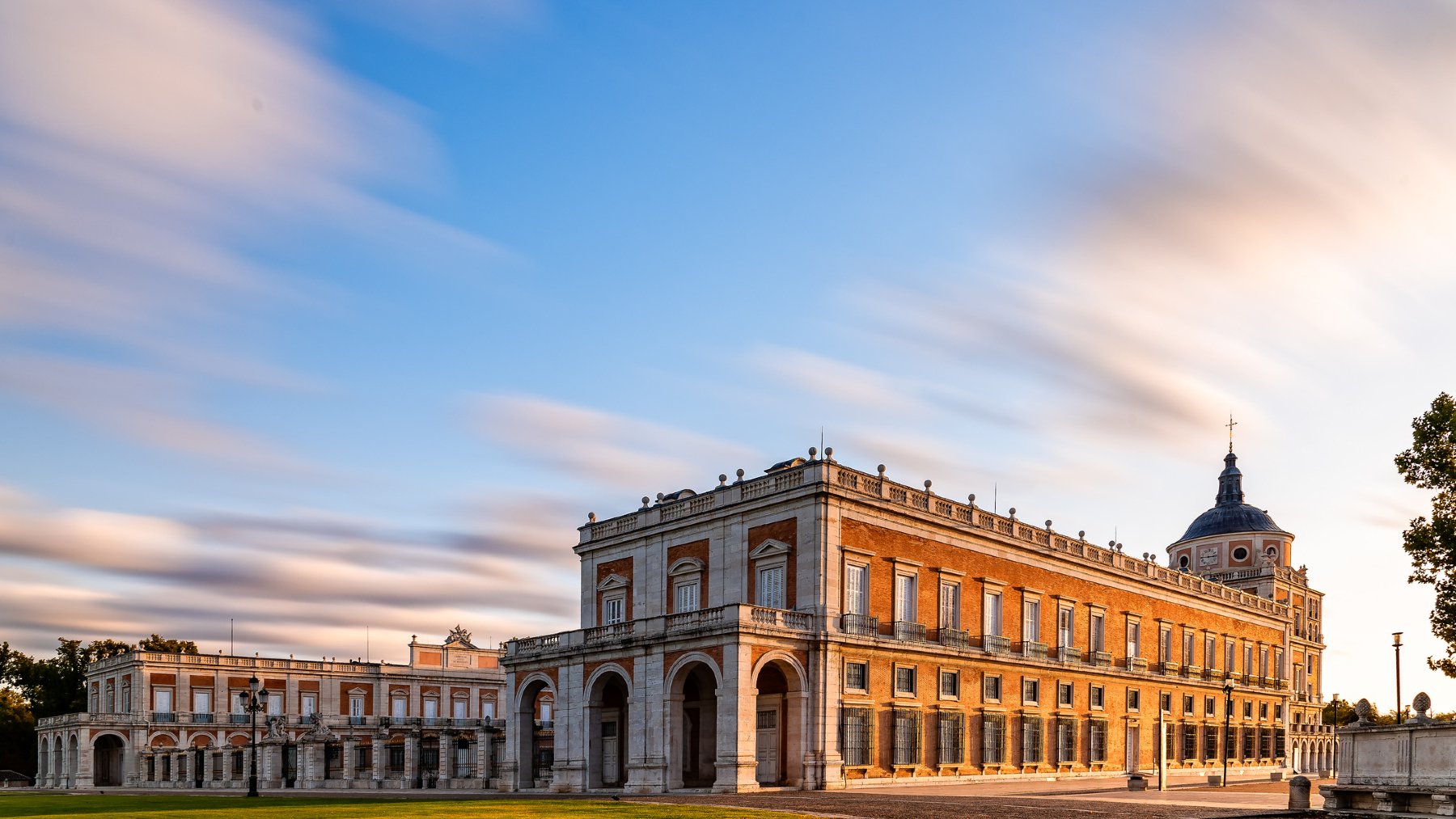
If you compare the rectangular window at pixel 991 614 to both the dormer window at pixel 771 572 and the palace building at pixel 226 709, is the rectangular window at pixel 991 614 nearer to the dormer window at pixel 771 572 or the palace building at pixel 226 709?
the dormer window at pixel 771 572

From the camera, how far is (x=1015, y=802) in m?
32.3

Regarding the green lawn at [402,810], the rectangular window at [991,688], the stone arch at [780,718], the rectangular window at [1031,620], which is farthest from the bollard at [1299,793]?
the rectangular window at [1031,620]

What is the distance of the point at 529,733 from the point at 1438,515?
3408 cm

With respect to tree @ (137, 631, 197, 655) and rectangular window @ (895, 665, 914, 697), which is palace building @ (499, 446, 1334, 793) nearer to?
rectangular window @ (895, 665, 914, 697)

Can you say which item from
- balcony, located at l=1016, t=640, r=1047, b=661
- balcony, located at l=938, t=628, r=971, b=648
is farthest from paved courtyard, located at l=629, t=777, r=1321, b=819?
balcony, located at l=1016, t=640, r=1047, b=661

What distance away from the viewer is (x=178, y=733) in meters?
83.9

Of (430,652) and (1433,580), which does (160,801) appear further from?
(430,652)

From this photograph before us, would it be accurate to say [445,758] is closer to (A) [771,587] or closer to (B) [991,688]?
(A) [771,587]

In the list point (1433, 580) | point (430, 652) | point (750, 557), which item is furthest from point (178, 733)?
point (1433, 580)

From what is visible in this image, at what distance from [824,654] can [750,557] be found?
17.0ft

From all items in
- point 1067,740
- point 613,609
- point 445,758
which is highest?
point 613,609

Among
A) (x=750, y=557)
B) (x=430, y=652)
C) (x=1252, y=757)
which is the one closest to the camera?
(x=750, y=557)

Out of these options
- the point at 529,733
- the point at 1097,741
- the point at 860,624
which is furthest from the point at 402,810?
the point at 1097,741

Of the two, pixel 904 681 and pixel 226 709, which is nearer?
pixel 904 681
